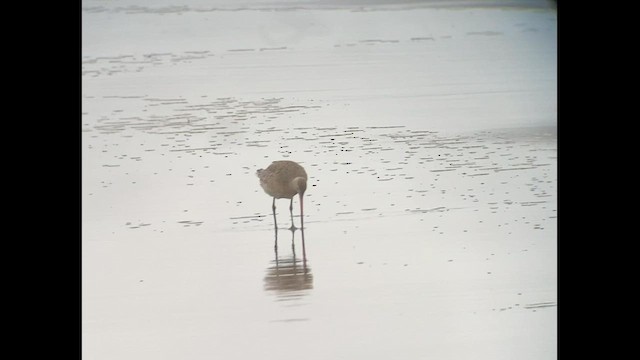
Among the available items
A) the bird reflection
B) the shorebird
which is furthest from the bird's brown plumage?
the bird reflection

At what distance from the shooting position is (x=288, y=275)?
3.05 m

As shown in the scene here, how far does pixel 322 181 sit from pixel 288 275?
0.31 meters

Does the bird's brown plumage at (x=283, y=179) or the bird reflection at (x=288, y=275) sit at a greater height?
the bird's brown plumage at (x=283, y=179)

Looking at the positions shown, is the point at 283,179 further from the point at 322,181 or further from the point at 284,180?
the point at 322,181

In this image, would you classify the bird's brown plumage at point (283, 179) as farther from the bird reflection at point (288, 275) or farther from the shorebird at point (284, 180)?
the bird reflection at point (288, 275)

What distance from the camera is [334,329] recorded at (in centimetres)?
298

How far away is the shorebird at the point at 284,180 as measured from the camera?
10.1ft

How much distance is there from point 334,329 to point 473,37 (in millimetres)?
1061

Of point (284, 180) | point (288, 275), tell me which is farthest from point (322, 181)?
point (288, 275)

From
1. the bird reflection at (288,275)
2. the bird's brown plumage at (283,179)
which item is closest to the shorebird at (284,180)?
the bird's brown plumage at (283,179)

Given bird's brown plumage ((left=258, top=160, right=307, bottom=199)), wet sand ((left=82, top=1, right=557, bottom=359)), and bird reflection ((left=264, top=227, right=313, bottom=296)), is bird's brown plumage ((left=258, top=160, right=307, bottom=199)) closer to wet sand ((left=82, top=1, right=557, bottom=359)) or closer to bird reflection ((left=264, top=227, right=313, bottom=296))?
wet sand ((left=82, top=1, right=557, bottom=359))

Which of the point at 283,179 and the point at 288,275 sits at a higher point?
the point at 283,179
